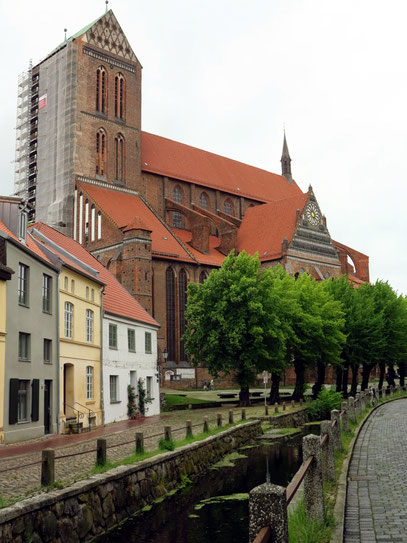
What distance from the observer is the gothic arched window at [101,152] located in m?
51.0

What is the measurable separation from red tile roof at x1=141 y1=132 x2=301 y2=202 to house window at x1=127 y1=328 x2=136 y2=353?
29655 mm

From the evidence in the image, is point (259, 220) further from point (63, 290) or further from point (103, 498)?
point (103, 498)

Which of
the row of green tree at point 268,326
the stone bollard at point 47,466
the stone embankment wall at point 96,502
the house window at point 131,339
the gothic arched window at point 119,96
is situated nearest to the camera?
the stone embankment wall at point 96,502

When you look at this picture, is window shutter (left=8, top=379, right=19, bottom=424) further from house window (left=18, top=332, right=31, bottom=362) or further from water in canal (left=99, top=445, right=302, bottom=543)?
water in canal (left=99, top=445, right=302, bottom=543)

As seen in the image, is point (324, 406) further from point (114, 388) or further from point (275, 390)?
point (114, 388)

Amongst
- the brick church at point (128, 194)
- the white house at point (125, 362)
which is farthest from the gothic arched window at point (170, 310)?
the white house at point (125, 362)

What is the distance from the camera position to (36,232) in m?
25.0

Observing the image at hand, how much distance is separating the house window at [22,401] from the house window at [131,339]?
9.88 meters

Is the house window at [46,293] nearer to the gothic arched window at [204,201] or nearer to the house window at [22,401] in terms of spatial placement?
the house window at [22,401]

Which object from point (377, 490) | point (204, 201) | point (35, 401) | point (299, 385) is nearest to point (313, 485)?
point (377, 490)

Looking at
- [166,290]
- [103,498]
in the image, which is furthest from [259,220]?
[103,498]

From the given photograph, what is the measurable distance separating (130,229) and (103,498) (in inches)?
1402

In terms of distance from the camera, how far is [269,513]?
4.52m

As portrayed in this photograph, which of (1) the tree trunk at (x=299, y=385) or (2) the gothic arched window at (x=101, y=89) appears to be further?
(2) the gothic arched window at (x=101, y=89)
